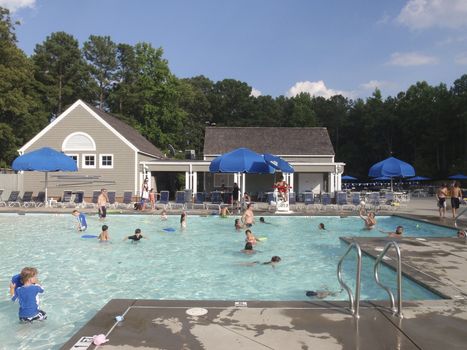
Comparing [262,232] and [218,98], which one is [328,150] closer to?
[262,232]

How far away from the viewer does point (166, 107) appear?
47219 mm

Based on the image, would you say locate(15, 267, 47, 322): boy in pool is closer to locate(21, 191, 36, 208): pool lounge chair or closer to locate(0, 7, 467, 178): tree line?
locate(21, 191, 36, 208): pool lounge chair

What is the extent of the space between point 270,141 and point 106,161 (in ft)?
44.4

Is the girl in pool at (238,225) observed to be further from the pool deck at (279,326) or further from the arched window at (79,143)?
the arched window at (79,143)

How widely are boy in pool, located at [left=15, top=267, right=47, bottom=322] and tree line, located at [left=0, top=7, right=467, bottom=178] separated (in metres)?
33.8

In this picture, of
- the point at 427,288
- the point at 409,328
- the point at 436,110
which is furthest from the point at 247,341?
the point at 436,110

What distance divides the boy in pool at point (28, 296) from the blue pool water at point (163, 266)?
0.15 m

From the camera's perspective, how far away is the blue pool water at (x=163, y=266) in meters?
6.67

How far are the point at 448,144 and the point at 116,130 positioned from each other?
4722 cm

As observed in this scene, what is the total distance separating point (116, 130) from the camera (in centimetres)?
2575

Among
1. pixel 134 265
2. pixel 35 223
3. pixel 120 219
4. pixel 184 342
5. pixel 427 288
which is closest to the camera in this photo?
pixel 184 342

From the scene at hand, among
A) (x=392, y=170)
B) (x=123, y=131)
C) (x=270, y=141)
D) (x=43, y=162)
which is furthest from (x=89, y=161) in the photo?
(x=392, y=170)

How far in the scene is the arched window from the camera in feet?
83.9

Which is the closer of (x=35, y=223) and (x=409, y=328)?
(x=409, y=328)
